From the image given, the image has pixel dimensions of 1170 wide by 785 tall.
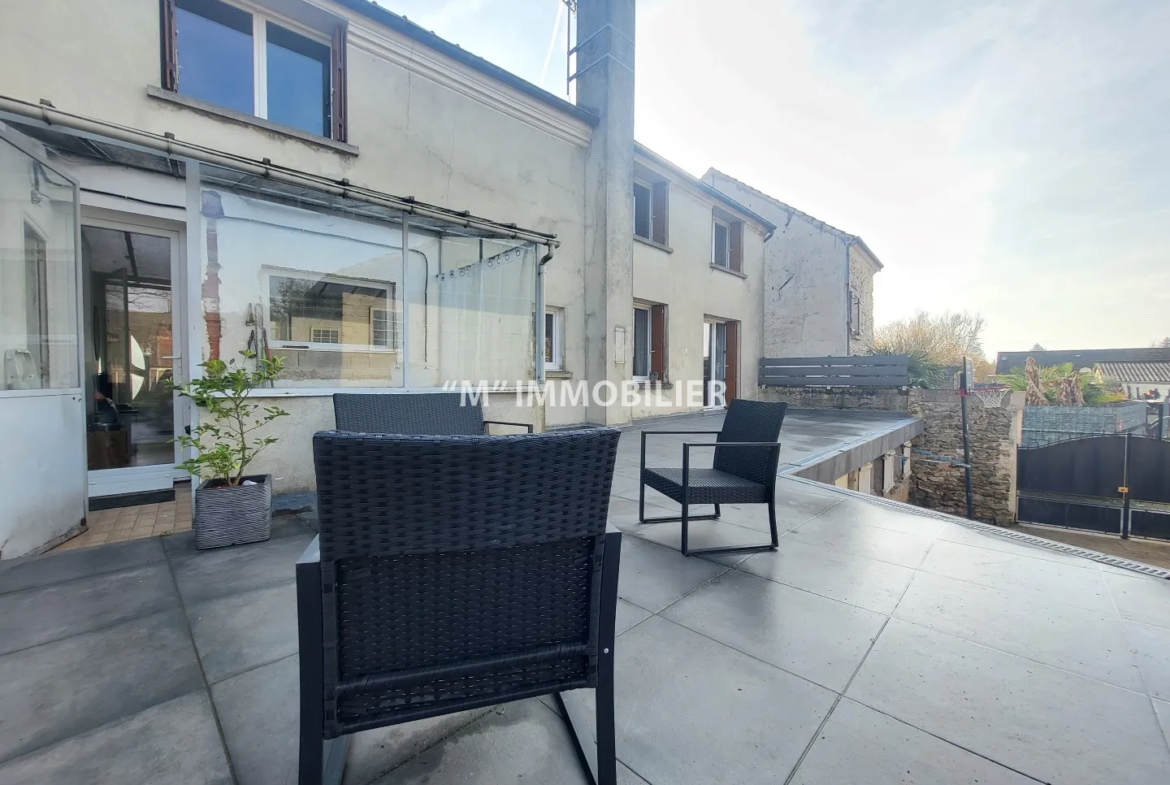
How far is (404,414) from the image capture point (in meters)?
3.23

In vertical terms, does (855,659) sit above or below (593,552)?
below

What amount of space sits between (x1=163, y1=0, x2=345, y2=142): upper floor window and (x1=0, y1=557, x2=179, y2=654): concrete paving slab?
4.03 m

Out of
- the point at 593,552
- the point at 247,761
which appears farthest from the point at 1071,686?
the point at 247,761

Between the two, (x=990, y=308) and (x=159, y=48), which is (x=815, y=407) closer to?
(x=159, y=48)

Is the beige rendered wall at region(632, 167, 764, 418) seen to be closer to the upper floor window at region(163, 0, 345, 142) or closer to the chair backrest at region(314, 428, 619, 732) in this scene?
the upper floor window at region(163, 0, 345, 142)

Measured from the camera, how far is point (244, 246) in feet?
11.9

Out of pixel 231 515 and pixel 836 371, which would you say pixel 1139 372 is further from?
pixel 231 515

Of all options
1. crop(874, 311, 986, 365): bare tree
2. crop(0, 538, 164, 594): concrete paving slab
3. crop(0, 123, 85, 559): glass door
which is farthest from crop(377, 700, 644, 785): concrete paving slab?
crop(874, 311, 986, 365): bare tree

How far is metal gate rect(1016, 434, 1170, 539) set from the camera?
869 cm

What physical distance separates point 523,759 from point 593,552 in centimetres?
67

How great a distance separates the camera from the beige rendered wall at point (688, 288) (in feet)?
28.5

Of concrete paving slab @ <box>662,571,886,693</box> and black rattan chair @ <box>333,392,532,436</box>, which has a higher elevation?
black rattan chair @ <box>333,392,532,436</box>

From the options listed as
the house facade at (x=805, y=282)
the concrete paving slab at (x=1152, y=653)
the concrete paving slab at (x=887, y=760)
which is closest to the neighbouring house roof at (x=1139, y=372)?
the house facade at (x=805, y=282)

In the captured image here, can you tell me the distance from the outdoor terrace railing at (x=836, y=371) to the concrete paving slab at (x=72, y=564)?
1179 cm
